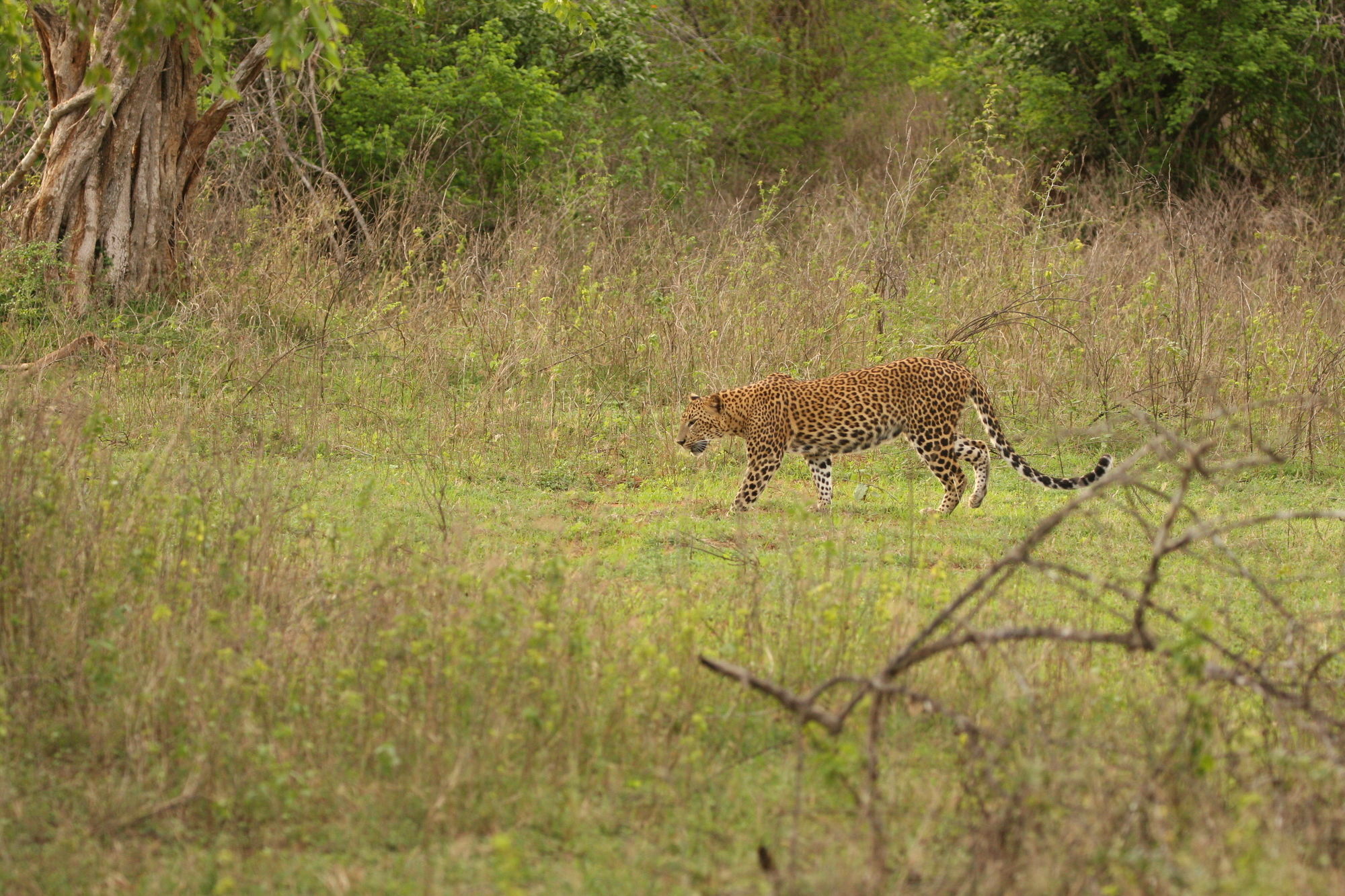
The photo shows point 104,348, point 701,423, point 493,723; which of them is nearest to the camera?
point 493,723

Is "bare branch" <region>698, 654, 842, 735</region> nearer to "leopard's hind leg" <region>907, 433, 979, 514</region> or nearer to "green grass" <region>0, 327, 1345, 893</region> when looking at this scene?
"green grass" <region>0, 327, 1345, 893</region>

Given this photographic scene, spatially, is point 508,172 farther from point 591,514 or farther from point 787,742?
point 787,742

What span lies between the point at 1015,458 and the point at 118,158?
8.55 meters

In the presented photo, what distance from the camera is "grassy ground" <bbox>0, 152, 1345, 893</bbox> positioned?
451cm

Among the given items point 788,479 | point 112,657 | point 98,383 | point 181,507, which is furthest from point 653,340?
point 112,657

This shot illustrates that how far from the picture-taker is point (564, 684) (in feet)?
17.8

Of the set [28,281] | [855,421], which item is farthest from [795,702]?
[28,281]

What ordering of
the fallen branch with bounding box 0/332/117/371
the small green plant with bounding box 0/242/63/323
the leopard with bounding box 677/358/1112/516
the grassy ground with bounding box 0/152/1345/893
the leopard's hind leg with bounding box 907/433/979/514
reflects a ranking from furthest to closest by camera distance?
the small green plant with bounding box 0/242/63/323 < the fallen branch with bounding box 0/332/117/371 < the leopard's hind leg with bounding box 907/433/979/514 < the leopard with bounding box 677/358/1112/516 < the grassy ground with bounding box 0/152/1345/893

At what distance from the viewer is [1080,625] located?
688 centimetres

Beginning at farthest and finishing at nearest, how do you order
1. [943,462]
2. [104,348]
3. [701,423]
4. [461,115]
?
[461,115]
[104,348]
[701,423]
[943,462]

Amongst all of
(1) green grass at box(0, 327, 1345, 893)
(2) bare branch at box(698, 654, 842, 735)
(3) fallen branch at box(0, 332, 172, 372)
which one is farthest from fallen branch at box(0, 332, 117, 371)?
(2) bare branch at box(698, 654, 842, 735)

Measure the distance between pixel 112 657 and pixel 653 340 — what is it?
7597 millimetres

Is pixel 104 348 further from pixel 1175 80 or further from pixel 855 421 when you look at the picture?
pixel 1175 80

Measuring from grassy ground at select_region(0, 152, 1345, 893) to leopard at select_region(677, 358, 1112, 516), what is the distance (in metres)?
0.34
